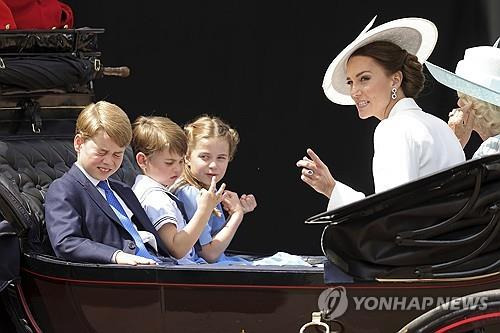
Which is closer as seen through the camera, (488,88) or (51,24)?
(488,88)

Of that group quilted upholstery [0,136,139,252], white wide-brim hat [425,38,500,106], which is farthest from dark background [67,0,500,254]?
A: white wide-brim hat [425,38,500,106]

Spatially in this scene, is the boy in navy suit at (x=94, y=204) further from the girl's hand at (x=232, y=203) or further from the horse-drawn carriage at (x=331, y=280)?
the girl's hand at (x=232, y=203)

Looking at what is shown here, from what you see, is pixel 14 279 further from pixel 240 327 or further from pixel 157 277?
pixel 240 327

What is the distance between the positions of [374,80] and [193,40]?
192 cm

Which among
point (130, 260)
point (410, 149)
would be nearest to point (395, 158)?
point (410, 149)

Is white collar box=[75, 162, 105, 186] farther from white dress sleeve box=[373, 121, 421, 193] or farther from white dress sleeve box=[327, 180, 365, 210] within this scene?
white dress sleeve box=[373, 121, 421, 193]

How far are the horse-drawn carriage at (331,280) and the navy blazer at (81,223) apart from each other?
7 cm

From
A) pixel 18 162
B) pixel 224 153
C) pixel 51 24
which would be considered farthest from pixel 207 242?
pixel 51 24

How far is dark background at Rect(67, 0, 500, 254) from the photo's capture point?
5.60 m

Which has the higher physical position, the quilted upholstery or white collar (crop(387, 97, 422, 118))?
white collar (crop(387, 97, 422, 118))

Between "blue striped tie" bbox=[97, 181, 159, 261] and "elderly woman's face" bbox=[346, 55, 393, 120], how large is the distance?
82 cm

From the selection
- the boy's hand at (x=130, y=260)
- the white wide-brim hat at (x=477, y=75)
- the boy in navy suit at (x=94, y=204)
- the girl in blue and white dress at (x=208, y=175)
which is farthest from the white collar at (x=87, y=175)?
the white wide-brim hat at (x=477, y=75)

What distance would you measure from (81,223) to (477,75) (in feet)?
4.37

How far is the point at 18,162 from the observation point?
4117 millimetres
